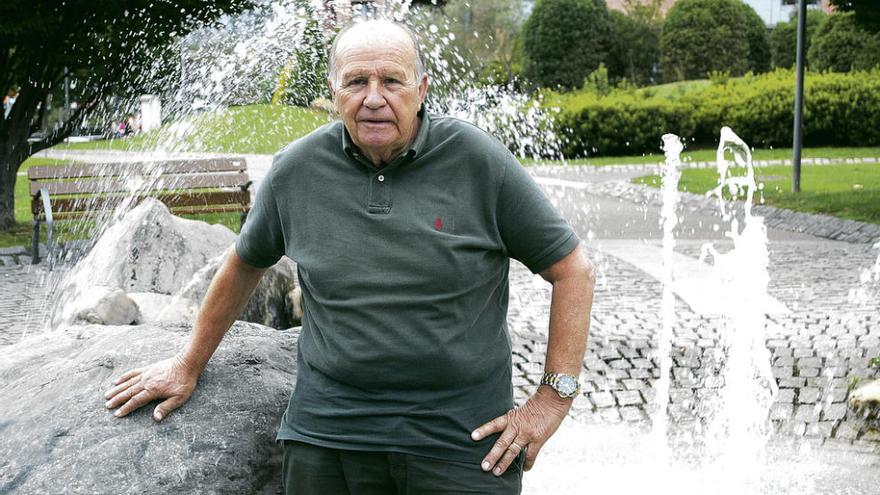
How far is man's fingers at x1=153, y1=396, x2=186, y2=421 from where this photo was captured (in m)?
2.64

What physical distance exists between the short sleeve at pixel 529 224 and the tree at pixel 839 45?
1343 inches

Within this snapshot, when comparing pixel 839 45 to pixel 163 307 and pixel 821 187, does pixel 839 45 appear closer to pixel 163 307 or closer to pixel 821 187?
pixel 821 187

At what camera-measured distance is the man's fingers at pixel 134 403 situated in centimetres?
265

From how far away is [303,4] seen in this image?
1119 centimetres

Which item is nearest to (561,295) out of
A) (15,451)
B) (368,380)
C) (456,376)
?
(456,376)

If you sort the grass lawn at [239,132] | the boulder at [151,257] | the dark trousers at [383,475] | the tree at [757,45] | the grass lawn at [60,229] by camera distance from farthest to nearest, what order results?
the tree at [757,45] < the grass lawn at [239,132] < the grass lawn at [60,229] < the boulder at [151,257] < the dark trousers at [383,475]

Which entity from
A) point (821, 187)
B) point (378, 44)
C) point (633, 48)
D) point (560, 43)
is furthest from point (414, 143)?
point (633, 48)

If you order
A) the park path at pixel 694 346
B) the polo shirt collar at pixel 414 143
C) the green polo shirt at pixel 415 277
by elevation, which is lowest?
the park path at pixel 694 346

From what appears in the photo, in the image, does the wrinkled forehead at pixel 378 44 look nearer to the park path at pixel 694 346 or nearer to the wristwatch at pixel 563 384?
the wristwatch at pixel 563 384

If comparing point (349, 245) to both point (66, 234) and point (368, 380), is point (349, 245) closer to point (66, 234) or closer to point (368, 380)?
point (368, 380)

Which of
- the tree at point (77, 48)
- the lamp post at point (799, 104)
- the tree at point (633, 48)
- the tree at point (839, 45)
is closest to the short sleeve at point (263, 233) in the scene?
the tree at point (77, 48)

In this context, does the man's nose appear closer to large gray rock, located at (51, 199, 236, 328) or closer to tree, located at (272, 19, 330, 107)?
large gray rock, located at (51, 199, 236, 328)

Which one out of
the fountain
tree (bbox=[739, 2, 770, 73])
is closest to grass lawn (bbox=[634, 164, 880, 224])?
the fountain

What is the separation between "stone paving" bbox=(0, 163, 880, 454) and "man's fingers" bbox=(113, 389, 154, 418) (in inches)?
116
